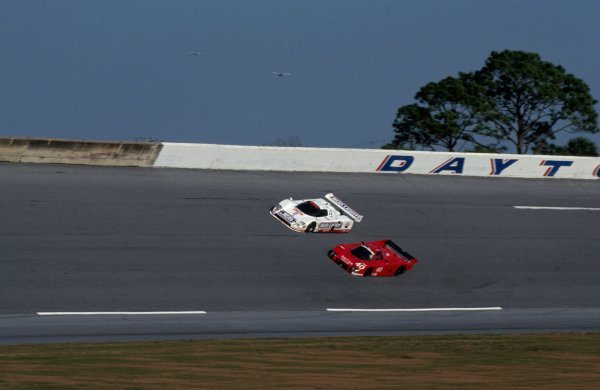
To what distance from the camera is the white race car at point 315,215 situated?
32656 mm

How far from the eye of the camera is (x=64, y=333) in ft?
74.7

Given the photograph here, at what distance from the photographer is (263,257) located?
30047 millimetres

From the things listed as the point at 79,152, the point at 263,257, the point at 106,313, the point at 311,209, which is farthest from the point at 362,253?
the point at 79,152

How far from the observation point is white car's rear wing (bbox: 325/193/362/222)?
33.4m

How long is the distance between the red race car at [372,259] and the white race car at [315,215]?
258 centimetres

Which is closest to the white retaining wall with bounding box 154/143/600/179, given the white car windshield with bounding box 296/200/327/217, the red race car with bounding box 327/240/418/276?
the white car windshield with bounding box 296/200/327/217

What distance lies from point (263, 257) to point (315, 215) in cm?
334

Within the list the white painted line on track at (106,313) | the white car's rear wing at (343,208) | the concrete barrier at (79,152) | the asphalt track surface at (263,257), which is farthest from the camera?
the concrete barrier at (79,152)

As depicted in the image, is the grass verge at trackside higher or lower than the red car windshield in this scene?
higher

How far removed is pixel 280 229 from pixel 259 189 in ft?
13.2

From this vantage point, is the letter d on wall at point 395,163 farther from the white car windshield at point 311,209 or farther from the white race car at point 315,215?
the white car windshield at point 311,209

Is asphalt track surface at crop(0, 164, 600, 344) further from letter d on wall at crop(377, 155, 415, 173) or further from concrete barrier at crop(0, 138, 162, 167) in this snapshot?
concrete barrier at crop(0, 138, 162, 167)

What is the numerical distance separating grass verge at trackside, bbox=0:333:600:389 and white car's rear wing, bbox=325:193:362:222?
32.6 ft

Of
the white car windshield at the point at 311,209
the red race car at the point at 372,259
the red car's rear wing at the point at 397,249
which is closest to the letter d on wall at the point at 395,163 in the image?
the white car windshield at the point at 311,209
